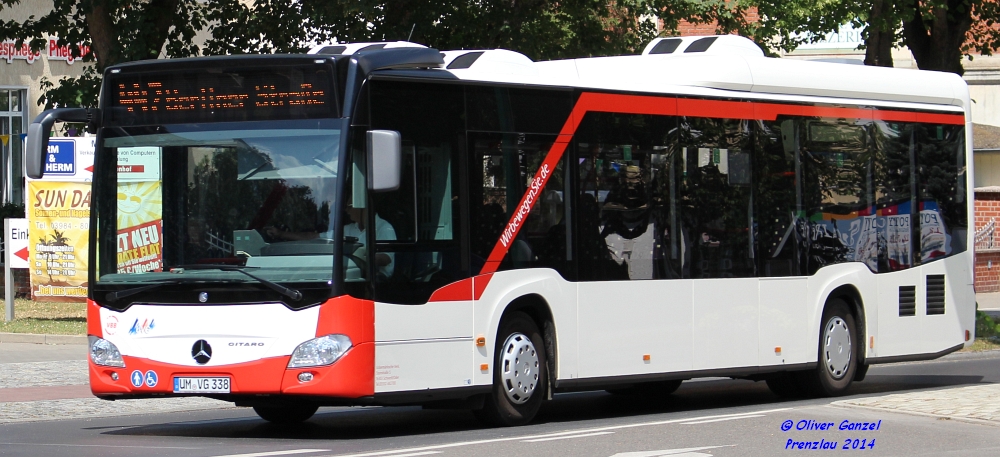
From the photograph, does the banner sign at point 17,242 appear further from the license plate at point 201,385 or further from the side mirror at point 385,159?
the side mirror at point 385,159

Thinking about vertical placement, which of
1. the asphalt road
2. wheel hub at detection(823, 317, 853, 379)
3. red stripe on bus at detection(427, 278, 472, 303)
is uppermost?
red stripe on bus at detection(427, 278, 472, 303)

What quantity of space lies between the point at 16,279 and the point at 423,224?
20429mm

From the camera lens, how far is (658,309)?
1274 centimetres

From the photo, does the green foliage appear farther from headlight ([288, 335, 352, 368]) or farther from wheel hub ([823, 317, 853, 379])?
headlight ([288, 335, 352, 368])

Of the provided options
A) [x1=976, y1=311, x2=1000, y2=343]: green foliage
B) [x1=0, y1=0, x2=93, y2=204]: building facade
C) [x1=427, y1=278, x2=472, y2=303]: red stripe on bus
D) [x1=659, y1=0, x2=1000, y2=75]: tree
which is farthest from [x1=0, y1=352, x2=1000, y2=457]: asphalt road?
[x1=0, y1=0, x2=93, y2=204]: building facade

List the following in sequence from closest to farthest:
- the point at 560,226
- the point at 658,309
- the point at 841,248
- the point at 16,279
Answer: the point at 560,226 < the point at 658,309 < the point at 841,248 < the point at 16,279

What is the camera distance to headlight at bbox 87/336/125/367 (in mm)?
10867

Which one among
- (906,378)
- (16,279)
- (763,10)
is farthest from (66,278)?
(906,378)

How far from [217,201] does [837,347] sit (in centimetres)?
686

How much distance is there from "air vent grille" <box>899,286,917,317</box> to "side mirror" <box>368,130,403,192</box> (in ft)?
23.0

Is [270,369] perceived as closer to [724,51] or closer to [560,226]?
[560,226]

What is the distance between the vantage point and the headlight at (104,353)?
35.7 feet

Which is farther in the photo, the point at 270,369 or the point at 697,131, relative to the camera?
the point at 697,131

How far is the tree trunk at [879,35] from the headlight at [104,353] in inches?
557
